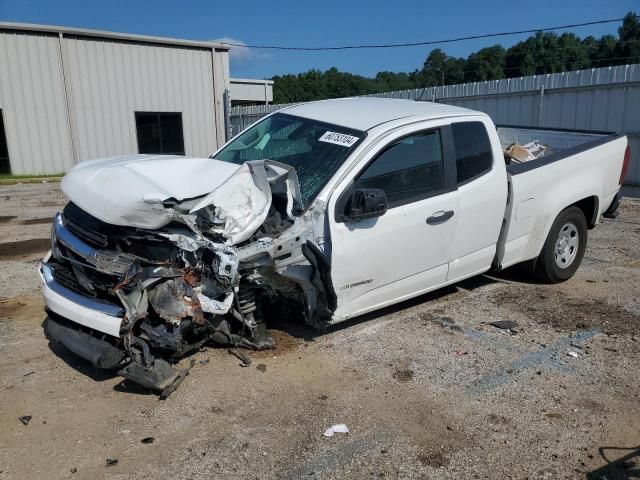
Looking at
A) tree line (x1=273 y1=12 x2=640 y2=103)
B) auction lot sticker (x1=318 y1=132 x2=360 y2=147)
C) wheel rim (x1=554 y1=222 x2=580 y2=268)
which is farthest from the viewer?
tree line (x1=273 y1=12 x2=640 y2=103)

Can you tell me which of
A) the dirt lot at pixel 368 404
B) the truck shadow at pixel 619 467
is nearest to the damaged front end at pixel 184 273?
the dirt lot at pixel 368 404

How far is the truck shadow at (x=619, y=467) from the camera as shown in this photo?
2.90 m

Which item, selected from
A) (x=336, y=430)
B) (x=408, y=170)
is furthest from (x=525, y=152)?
(x=336, y=430)

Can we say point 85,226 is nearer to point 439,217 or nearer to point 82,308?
point 82,308

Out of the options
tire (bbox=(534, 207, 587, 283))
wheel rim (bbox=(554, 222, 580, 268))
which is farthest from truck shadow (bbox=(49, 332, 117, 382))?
wheel rim (bbox=(554, 222, 580, 268))

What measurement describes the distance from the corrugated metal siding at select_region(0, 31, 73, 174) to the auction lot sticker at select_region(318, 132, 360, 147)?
16.4m

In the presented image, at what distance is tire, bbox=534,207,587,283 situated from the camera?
19.0 feet

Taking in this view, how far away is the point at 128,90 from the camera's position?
19328 mm

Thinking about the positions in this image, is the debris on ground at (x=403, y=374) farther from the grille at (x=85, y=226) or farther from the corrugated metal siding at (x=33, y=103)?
the corrugated metal siding at (x=33, y=103)

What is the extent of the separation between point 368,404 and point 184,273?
1.52 meters

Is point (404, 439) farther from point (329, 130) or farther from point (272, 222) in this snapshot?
point (329, 130)

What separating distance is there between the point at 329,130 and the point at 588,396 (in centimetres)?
287

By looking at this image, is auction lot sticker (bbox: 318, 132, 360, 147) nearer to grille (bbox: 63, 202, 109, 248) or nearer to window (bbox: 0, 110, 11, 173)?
grille (bbox: 63, 202, 109, 248)

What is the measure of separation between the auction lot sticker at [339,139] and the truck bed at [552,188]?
174 centimetres
